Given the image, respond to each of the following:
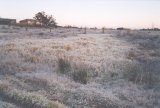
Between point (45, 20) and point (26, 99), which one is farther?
point (45, 20)

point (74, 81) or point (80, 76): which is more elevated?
point (80, 76)

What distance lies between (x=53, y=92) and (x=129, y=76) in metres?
6.87

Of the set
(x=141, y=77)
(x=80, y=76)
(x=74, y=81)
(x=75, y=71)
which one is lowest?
(x=141, y=77)

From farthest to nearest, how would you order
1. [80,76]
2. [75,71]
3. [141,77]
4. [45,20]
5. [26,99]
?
1. [45,20]
2. [141,77]
3. [75,71]
4. [80,76]
5. [26,99]

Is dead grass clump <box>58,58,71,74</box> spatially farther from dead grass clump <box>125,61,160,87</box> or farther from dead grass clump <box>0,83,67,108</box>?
dead grass clump <box>0,83,67,108</box>

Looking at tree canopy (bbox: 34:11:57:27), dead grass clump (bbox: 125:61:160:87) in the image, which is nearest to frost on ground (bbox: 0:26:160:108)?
dead grass clump (bbox: 125:61:160:87)

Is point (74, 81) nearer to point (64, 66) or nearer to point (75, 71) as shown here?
point (75, 71)

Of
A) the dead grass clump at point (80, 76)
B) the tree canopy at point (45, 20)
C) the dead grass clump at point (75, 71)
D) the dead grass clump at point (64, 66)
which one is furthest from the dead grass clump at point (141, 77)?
the tree canopy at point (45, 20)

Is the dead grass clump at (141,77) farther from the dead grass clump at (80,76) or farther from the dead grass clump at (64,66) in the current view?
the dead grass clump at (64,66)

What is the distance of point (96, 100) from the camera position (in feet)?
46.6

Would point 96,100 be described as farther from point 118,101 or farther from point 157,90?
point 157,90

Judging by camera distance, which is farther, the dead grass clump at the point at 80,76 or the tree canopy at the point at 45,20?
the tree canopy at the point at 45,20

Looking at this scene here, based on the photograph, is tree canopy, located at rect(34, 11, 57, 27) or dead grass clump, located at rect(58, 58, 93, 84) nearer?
dead grass clump, located at rect(58, 58, 93, 84)

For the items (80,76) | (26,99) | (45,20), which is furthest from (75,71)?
(45,20)
